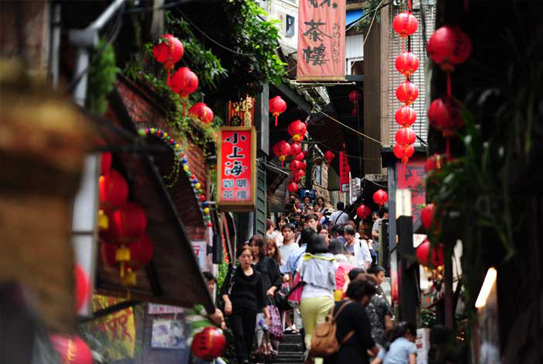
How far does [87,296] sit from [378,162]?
21703mm

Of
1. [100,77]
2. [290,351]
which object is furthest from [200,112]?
[100,77]

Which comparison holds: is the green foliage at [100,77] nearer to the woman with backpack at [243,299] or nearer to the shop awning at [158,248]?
the shop awning at [158,248]

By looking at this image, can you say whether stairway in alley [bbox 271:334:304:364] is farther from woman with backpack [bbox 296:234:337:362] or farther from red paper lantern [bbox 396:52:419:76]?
red paper lantern [bbox 396:52:419:76]

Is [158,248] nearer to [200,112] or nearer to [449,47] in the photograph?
[449,47]

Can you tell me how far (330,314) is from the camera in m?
11.6

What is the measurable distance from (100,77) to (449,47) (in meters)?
3.54

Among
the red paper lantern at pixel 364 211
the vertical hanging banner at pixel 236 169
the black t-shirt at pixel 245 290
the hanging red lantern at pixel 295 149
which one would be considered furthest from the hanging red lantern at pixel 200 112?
the red paper lantern at pixel 364 211

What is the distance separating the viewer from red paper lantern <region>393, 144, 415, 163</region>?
70.0 feet

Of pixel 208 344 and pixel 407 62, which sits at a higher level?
pixel 407 62

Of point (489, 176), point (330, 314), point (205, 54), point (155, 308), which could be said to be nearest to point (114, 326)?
point (155, 308)

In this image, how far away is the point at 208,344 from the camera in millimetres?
12562

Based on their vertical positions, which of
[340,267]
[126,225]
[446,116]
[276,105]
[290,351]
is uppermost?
[276,105]

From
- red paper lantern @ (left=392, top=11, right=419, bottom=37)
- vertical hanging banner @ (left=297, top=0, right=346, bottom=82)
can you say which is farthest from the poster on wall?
vertical hanging banner @ (left=297, top=0, right=346, bottom=82)

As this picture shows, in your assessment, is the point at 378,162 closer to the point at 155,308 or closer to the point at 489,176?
the point at 155,308
